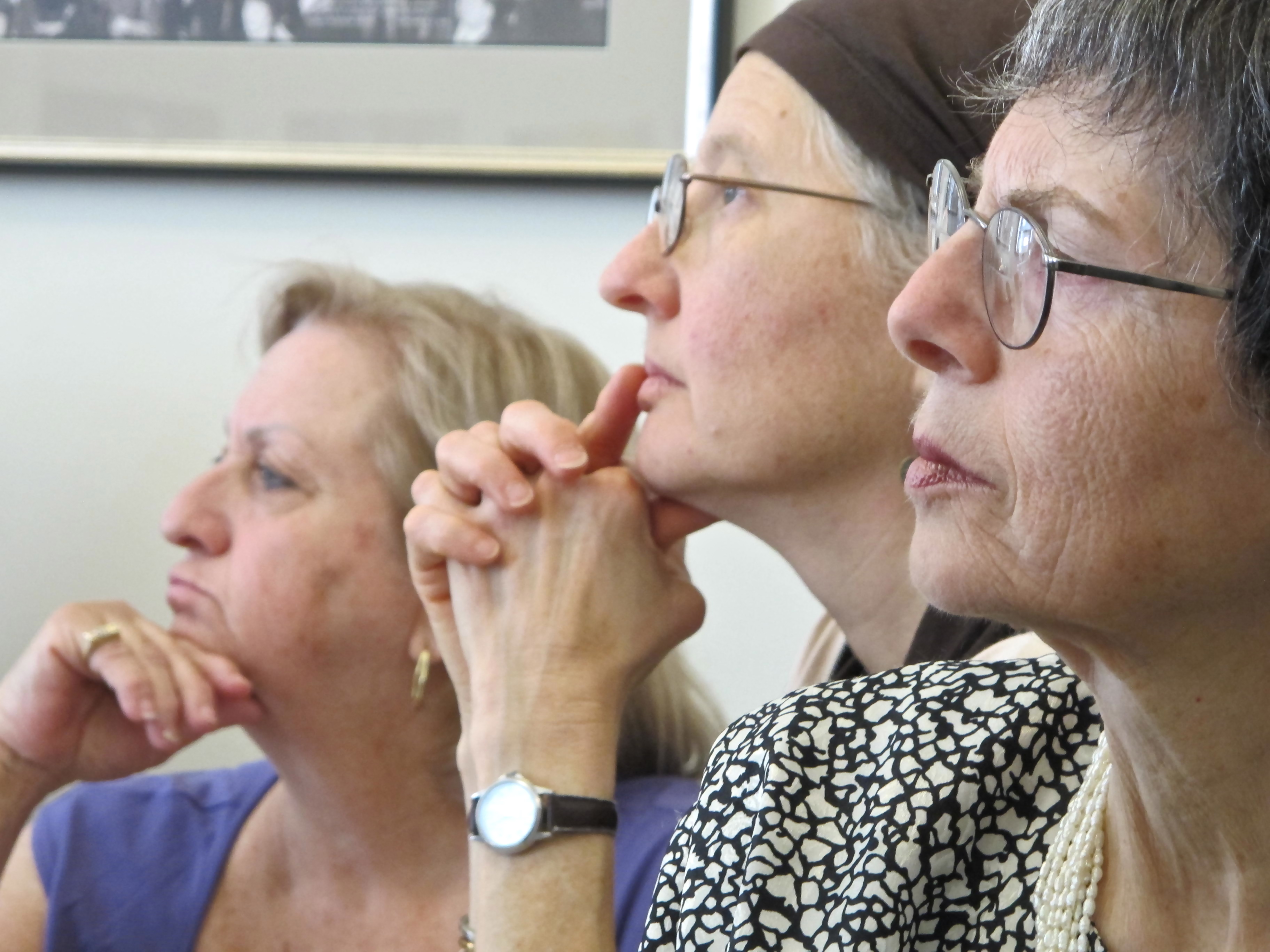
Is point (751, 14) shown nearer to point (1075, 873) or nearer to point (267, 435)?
point (267, 435)

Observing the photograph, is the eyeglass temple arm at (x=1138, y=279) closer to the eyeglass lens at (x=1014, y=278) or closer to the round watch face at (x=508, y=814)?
the eyeglass lens at (x=1014, y=278)

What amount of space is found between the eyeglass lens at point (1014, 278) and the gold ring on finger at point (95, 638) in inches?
38.5

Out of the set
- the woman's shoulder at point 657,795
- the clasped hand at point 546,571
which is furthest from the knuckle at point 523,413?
Answer: the woman's shoulder at point 657,795

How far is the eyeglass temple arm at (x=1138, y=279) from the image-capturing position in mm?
649

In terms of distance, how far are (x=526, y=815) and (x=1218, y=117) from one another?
0.68 m

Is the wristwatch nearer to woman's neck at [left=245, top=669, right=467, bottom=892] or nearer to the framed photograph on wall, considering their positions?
woman's neck at [left=245, top=669, right=467, bottom=892]

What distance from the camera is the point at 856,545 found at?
1.17 meters

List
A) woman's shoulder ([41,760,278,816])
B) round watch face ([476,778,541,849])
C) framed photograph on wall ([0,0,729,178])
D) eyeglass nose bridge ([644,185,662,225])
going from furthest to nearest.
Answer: framed photograph on wall ([0,0,729,178]) < woman's shoulder ([41,760,278,816]) < eyeglass nose bridge ([644,185,662,225]) < round watch face ([476,778,541,849])

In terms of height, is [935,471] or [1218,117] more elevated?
[1218,117]

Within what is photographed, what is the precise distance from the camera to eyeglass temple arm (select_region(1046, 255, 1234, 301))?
2.13ft

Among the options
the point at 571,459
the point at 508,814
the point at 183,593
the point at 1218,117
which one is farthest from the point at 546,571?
the point at 1218,117

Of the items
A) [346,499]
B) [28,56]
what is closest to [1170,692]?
[346,499]

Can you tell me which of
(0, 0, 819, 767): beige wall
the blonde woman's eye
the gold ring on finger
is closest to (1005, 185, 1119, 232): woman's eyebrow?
the blonde woman's eye

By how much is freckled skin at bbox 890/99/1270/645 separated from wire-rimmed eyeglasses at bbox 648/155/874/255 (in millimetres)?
423
